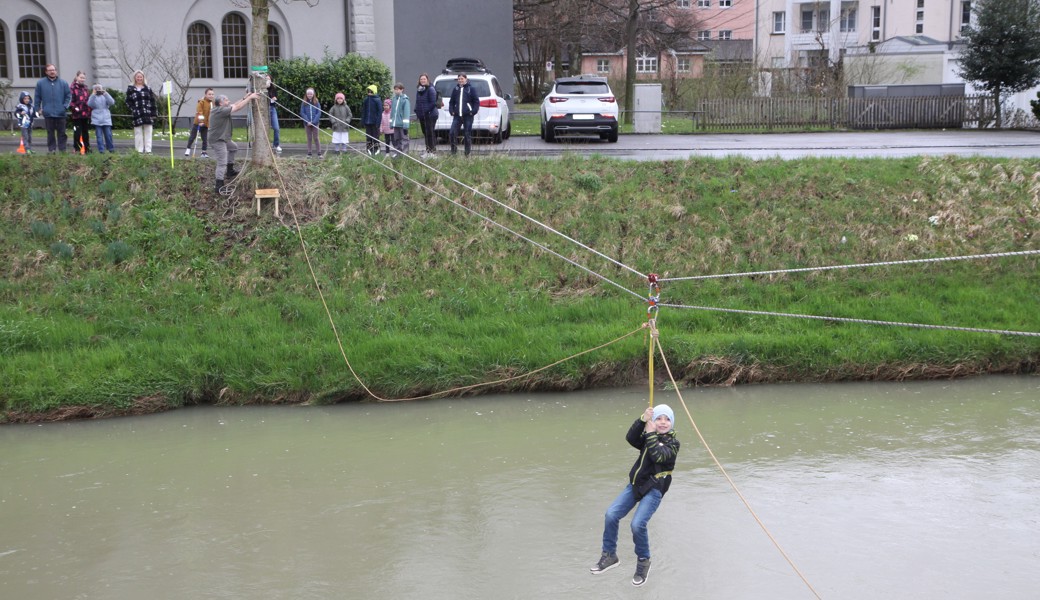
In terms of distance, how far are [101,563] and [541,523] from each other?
12.3 ft

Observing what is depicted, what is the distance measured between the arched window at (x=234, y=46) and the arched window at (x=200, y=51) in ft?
1.64

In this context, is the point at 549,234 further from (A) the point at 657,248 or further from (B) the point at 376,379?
(B) the point at 376,379

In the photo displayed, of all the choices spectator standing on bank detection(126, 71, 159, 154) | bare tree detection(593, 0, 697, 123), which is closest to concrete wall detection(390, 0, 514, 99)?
bare tree detection(593, 0, 697, 123)

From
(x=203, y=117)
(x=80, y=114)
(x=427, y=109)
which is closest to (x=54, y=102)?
(x=80, y=114)

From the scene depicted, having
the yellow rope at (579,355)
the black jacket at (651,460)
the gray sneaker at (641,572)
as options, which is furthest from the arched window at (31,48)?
the gray sneaker at (641,572)

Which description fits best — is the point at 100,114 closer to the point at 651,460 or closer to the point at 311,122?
the point at 311,122

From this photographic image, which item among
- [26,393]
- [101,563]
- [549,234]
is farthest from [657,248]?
[101,563]

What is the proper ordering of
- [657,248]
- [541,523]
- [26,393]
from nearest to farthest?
[541,523]
[26,393]
[657,248]

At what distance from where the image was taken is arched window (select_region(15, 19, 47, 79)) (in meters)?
30.8

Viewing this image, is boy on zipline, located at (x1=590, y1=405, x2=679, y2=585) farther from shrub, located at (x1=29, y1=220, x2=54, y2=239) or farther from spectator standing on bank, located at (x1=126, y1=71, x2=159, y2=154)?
spectator standing on bank, located at (x1=126, y1=71, x2=159, y2=154)

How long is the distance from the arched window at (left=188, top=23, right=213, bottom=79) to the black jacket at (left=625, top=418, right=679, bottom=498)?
27.1m

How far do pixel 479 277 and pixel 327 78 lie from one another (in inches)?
655

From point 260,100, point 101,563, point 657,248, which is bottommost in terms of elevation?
point 101,563

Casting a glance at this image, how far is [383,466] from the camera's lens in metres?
11.4
